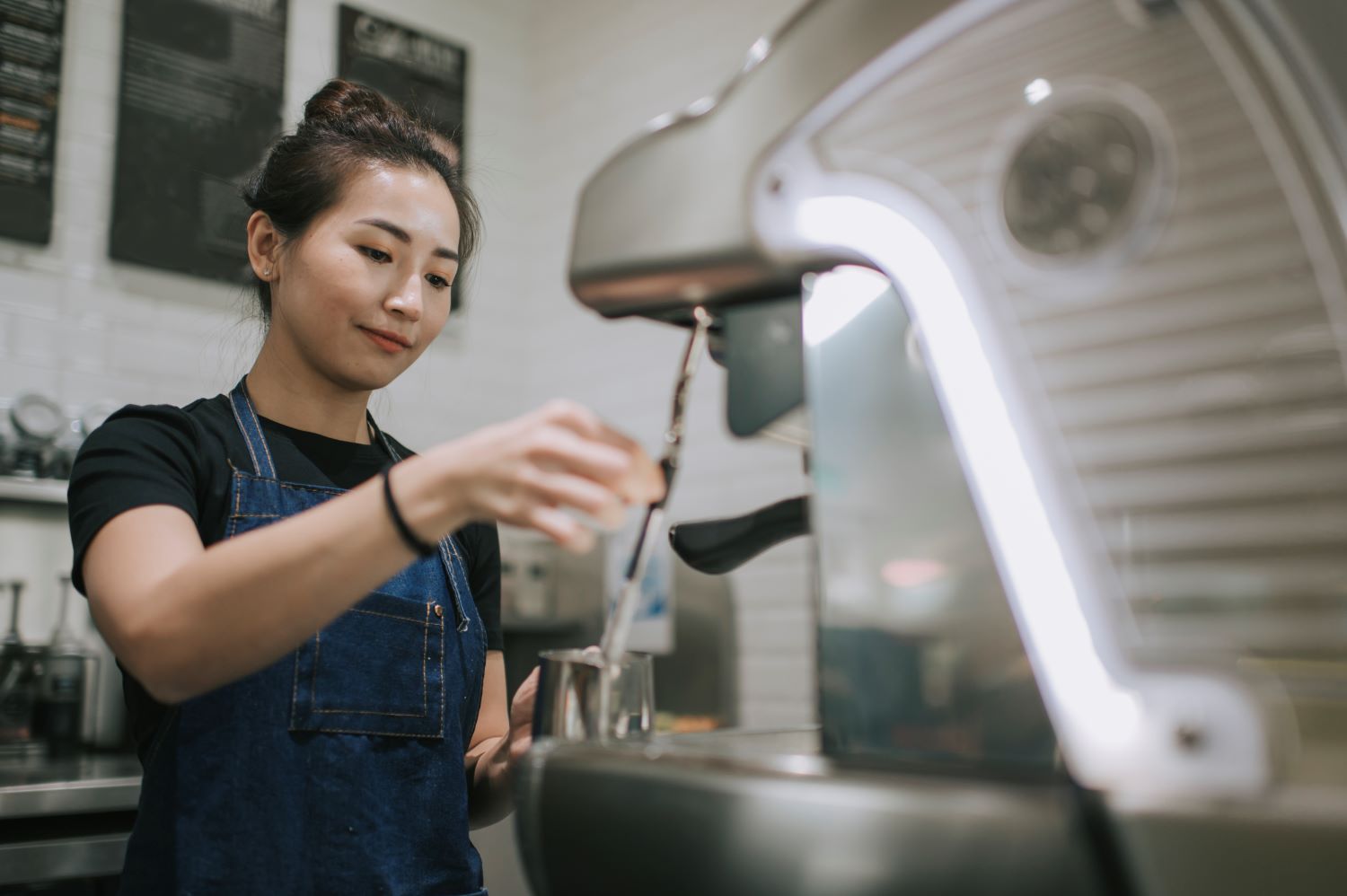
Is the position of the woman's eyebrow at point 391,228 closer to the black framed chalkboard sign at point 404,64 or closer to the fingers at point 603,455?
the fingers at point 603,455

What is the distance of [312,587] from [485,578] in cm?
71

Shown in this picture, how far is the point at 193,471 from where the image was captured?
3.67 ft

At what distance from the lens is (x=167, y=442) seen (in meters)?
1.08

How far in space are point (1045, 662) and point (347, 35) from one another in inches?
120

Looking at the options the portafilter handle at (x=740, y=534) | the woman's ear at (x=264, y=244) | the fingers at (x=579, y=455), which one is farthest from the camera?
the woman's ear at (x=264, y=244)

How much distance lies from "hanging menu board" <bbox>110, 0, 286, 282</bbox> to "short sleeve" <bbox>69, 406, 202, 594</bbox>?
5.55 feet

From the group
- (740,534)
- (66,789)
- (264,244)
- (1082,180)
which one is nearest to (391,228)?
(264,244)

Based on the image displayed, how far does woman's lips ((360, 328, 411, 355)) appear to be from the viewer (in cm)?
121

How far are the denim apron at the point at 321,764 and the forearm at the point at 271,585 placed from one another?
30cm

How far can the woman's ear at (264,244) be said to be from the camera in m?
1.30

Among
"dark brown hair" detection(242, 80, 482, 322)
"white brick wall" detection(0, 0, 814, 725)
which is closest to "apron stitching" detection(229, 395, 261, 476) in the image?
"dark brown hair" detection(242, 80, 482, 322)

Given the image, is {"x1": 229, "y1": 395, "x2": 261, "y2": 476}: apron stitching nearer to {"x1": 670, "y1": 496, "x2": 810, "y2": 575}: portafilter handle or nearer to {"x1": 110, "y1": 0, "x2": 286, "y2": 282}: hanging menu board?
{"x1": 670, "y1": 496, "x2": 810, "y2": 575}: portafilter handle

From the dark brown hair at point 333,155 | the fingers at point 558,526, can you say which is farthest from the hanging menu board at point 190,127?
the fingers at point 558,526

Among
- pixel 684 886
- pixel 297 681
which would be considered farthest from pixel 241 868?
pixel 684 886
